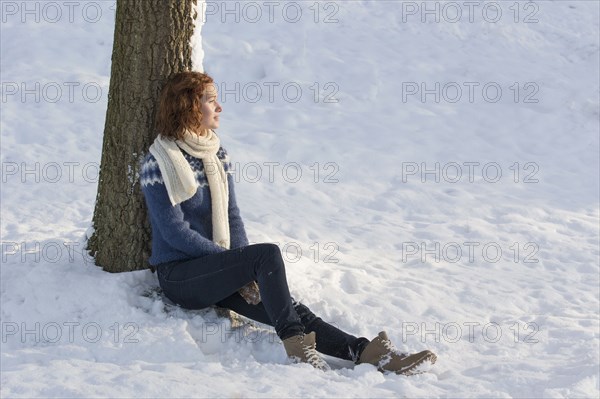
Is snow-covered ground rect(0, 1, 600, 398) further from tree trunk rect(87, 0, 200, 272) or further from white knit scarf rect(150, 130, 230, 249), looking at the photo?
white knit scarf rect(150, 130, 230, 249)


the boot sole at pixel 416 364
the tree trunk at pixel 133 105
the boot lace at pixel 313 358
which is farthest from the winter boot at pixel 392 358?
the tree trunk at pixel 133 105

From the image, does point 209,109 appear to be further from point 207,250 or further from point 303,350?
point 303,350

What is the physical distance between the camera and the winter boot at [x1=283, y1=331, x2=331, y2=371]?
14.1 ft

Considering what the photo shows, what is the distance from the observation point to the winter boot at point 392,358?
4.31 meters

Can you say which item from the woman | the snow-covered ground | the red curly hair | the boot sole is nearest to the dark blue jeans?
the woman

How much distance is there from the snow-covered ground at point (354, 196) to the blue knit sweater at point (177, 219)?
13.5 inches

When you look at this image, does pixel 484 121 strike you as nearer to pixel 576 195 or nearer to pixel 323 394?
pixel 576 195

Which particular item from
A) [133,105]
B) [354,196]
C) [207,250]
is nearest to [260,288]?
[207,250]

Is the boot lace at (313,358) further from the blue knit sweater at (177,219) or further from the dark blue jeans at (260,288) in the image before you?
the blue knit sweater at (177,219)

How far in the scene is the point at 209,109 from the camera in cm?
460

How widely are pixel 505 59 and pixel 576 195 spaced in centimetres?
282

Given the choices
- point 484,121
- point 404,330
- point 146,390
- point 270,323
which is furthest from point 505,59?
point 146,390

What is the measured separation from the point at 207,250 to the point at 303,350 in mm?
749

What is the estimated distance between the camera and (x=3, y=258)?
5.02 m
